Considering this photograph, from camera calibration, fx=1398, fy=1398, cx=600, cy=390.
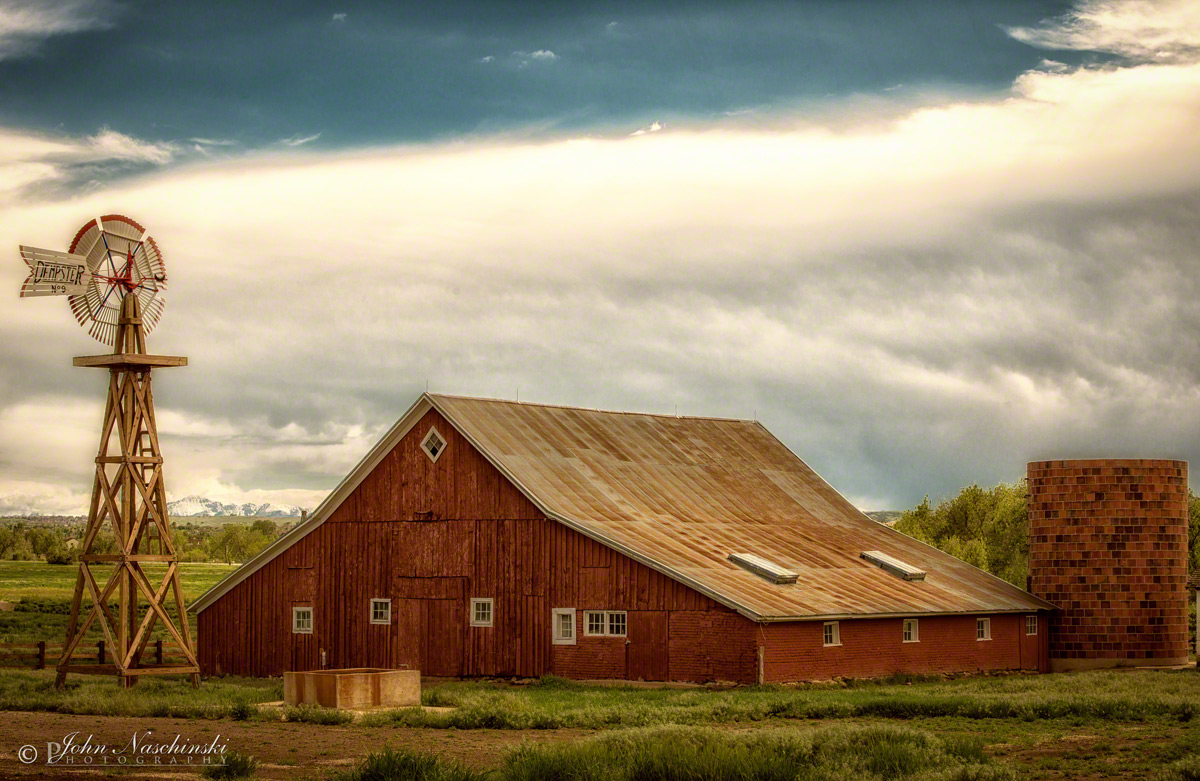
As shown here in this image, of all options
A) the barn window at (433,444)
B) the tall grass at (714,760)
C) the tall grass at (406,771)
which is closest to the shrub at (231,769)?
the tall grass at (406,771)

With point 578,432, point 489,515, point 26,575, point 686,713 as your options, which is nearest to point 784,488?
point 578,432

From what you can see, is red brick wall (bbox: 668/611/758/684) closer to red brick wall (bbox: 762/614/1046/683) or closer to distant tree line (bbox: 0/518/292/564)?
red brick wall (bbox: 762/614/1046/683)

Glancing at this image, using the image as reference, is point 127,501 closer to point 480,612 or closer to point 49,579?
point 480,612

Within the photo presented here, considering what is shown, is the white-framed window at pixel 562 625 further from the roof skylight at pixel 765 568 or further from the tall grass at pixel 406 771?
the tall grass at pixel 406 771

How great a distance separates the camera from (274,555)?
141ft

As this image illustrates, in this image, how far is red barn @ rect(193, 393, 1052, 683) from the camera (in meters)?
35.5

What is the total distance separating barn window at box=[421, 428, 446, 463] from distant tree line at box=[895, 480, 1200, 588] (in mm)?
34247

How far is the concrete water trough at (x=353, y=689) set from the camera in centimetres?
2891

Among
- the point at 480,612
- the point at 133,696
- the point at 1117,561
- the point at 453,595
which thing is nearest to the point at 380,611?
the point at 453,595

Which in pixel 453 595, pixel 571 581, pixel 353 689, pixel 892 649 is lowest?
pixel 353 689

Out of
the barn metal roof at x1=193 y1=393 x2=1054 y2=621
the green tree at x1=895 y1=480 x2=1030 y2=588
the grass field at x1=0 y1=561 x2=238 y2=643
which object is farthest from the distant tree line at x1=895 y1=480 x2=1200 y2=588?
the grass field at x1=0 y1=561 x2=238 y2=643

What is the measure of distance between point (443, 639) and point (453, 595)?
1256mm

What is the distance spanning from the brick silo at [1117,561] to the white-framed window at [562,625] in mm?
18213

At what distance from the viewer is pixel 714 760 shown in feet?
60.1
